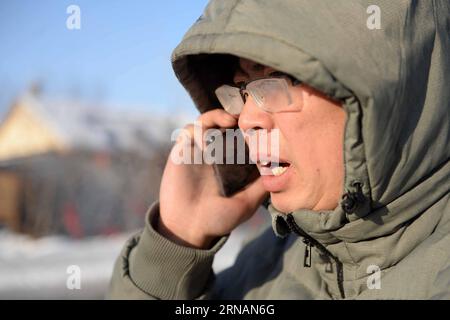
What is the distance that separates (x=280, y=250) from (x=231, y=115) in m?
0.63

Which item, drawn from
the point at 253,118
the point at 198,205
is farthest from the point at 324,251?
the point at 198,205

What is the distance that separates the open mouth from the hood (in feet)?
0.51

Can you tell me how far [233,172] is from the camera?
8.69 ft

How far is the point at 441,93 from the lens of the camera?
183 centimetres

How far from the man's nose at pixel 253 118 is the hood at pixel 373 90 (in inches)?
9.6

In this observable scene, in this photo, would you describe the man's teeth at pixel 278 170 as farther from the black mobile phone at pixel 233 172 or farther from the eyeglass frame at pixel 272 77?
the black mobile phone at pixel 233 172

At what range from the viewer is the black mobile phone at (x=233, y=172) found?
2.58m

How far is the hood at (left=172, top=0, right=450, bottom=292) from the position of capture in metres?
1.70

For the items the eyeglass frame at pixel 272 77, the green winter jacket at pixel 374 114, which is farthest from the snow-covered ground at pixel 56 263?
the green winter jacket at pixel 374 114

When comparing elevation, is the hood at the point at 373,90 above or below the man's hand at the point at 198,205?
above

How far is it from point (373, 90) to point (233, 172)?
1.06 m

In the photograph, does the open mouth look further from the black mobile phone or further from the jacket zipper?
the black mobile phone

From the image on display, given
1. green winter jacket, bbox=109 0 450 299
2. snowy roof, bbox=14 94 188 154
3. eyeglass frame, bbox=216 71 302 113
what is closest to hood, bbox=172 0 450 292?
green winter jacket, bbox=109 0 450 299

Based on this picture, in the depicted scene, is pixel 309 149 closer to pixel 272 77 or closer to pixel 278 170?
pixel 278 170
